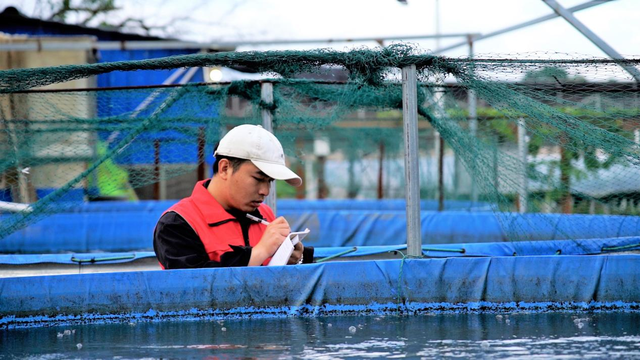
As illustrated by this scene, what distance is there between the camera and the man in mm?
4297

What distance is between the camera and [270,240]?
14.2ft

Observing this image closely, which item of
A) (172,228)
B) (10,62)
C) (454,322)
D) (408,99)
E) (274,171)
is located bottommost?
(454,322)

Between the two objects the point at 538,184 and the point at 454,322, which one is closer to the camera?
the point at 454,322

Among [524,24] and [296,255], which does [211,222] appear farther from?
[524,24]

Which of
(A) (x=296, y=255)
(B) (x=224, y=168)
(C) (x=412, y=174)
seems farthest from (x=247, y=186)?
(C) (x=412, y=174)

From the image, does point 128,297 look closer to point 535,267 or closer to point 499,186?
point 535,267

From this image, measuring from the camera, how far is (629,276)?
456 cm

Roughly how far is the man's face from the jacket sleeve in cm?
27

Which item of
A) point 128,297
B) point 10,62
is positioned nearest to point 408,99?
point 128,297

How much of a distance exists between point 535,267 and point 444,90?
2673mm

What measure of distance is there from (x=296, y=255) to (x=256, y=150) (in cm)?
74

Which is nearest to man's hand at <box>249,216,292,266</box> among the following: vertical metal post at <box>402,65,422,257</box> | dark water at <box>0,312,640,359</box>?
dark water at <box>0,312,640,359</box>

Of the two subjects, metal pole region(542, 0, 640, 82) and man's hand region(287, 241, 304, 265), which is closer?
man's hand region(287, 241, 304, 265)

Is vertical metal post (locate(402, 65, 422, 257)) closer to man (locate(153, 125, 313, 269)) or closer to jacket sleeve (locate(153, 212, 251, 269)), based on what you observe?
man (locate(153, 125, 313, 269))
